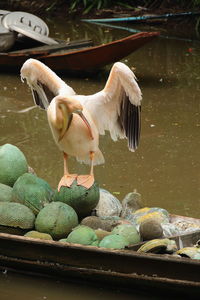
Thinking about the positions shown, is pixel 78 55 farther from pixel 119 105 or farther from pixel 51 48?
pixel 119 105

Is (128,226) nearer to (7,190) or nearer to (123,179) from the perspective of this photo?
(7,190)

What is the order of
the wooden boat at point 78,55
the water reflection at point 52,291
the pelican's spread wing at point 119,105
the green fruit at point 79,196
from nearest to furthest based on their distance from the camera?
the water reflection at point 52,291 < the green fruit at point 79,196 < the pelican's spread wing at point 119,105 < the wooden boat at point 78,55

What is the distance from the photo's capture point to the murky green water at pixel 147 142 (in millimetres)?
7387

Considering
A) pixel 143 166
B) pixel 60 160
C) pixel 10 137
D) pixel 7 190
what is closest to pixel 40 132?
pixel 10 137

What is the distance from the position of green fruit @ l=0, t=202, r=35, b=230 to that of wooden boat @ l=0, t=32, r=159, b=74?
5111 mm

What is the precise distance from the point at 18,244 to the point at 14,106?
15.5 feet

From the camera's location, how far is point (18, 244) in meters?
5.72

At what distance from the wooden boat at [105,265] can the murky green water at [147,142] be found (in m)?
0.12

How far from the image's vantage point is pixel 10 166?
649 centimetres

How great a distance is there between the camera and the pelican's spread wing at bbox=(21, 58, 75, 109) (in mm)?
6566

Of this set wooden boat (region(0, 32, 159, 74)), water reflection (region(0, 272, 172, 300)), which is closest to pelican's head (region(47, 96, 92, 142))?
water reflection (region(0, 272, 172, 300))

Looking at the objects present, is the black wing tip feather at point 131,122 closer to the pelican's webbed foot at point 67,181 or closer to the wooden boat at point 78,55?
the pelican's webbed foot at point 67,181

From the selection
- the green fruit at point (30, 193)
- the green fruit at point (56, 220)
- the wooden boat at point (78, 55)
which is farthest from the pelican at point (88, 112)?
the wooden boat at point (78, 55)

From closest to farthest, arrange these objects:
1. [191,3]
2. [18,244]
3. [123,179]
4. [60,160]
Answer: [18,244] → [123,179] → [60,160] → [191,3]
